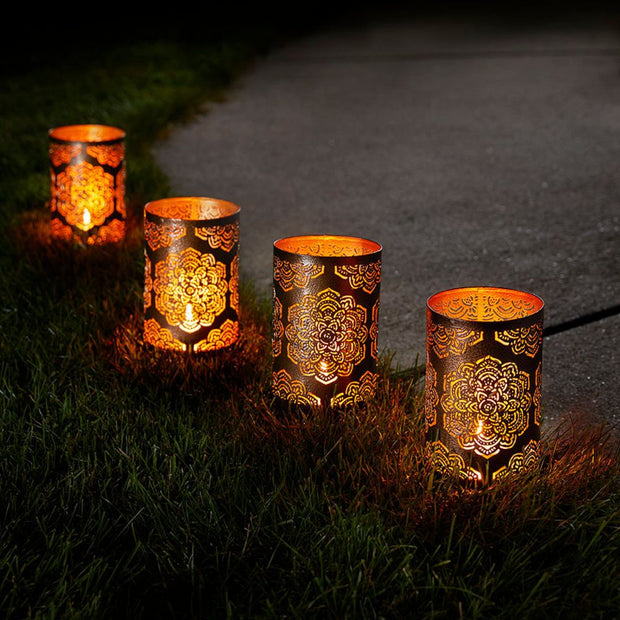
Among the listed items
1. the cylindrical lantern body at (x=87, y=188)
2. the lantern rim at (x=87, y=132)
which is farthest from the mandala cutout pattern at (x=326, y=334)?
the lantern rim at (x=87, y=132)

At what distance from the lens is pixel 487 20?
11.1 meters

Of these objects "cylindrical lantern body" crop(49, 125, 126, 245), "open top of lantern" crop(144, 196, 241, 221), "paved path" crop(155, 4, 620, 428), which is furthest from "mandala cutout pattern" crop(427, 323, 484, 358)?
"cylindrical lantern body" crop(49, 125, 126, 245)

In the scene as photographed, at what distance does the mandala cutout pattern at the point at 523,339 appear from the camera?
1730 mm

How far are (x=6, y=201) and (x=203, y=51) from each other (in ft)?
13.6

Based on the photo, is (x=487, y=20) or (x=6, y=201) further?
(x=487, y=20)

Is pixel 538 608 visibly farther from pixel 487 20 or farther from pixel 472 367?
pixel 487 20

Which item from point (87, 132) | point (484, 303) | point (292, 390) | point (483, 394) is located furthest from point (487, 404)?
point (87, 132)

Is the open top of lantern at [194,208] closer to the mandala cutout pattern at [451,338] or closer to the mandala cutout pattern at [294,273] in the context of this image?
the mandala cutout pattern at [294,273]

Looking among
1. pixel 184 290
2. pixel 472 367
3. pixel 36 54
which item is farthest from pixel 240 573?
pixel 36 54

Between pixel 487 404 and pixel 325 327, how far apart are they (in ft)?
1.39

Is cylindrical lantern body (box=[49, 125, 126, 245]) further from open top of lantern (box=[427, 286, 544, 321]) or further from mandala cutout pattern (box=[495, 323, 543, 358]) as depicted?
mandala cutout pattern (box=[495, 323, 543, 358])

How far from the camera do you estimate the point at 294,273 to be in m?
2.00

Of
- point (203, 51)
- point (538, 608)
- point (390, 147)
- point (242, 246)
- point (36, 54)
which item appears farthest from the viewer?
point (36, 54)

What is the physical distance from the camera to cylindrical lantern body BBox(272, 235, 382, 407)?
6.52 ft
